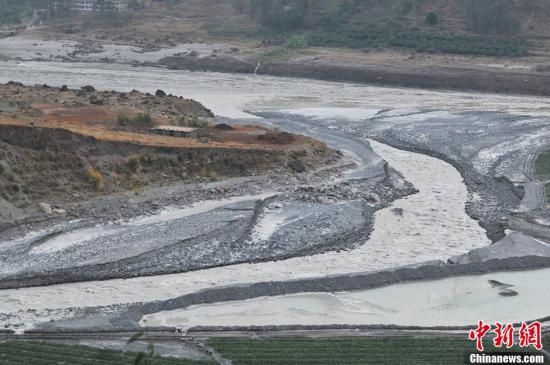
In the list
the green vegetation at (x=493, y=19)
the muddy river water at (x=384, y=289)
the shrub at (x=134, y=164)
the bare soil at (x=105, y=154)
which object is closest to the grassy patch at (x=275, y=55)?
the green vegetation at (x=493, y=19)

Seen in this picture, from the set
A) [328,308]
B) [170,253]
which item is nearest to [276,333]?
[328,308]

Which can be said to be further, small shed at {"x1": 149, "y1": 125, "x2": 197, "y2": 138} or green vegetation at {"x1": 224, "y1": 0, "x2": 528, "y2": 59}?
green vegetation at {"x1": 224, "y1": 0, "x2": 528, "y2": 59}

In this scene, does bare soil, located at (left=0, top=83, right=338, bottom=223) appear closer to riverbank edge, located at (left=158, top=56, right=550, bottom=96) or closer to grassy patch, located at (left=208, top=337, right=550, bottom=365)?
grassy patch, located at (left=208, top=337, right=550, bottom=365)

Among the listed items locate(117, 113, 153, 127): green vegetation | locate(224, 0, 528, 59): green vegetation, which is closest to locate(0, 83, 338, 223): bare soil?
locate(117, 113, 153, 127): green vegetation

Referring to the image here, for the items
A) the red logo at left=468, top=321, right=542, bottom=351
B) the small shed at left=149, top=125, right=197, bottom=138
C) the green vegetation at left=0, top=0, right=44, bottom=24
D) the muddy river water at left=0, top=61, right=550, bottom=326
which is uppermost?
the green vegetation at left=0, top=0, right=44, bottom=24

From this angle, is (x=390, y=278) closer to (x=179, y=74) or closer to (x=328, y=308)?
(x=328, y=308)

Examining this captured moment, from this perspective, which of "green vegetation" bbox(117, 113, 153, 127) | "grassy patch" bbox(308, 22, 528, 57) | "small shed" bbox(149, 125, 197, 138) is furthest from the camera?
"grassy patch" bbox(308, 22, 528, 57)
